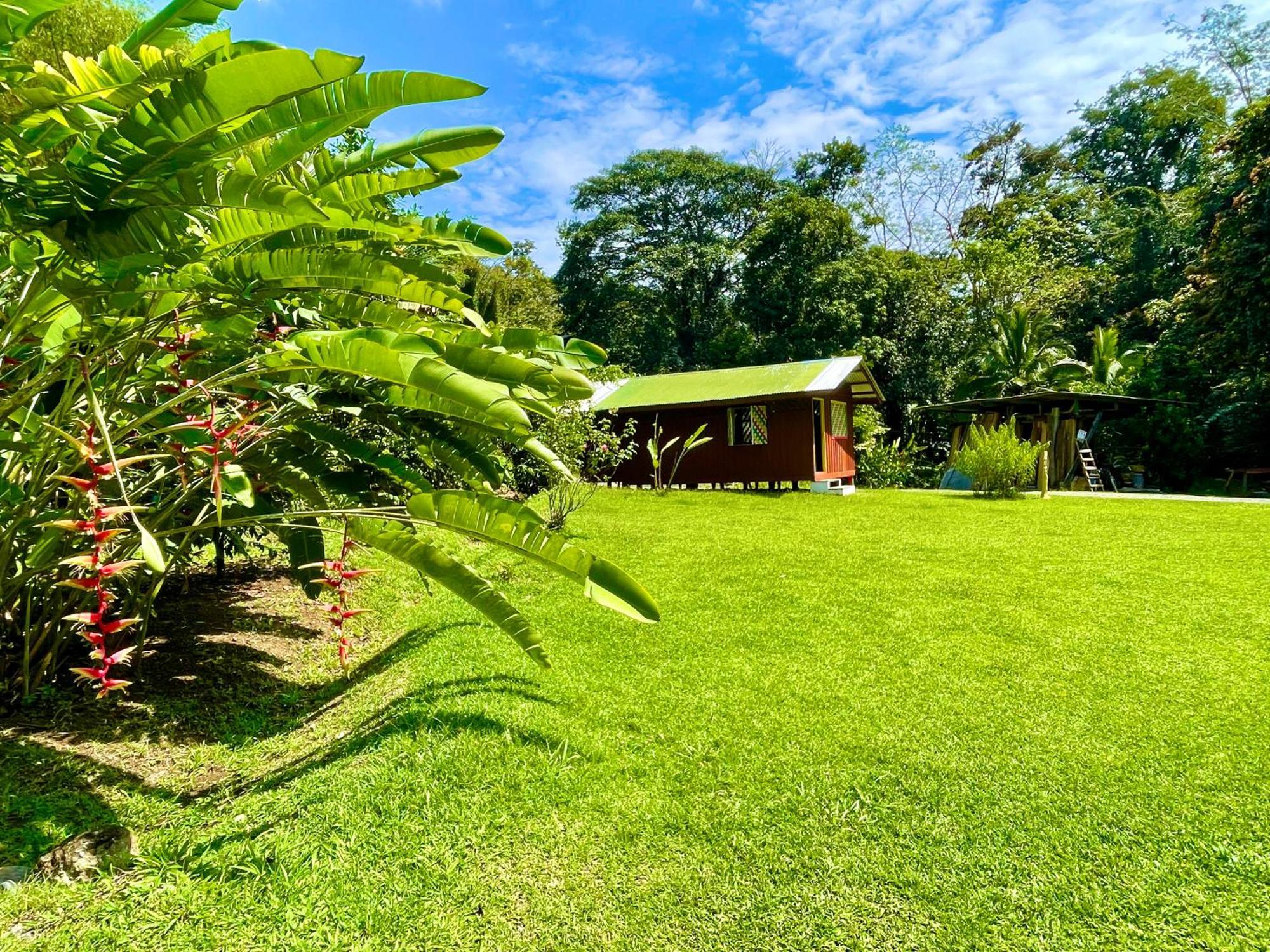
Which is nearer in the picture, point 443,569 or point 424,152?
point 424,152

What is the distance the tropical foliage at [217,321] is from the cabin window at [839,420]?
15036mm

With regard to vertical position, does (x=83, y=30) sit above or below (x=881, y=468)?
above

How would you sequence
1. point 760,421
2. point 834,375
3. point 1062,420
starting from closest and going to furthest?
1. point 834,375
2. point 760,421
3. point 1062,420

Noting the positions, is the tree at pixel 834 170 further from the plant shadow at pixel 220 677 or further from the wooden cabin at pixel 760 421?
the plant shadow at pixel 220 677

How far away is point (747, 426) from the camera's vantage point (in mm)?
16922

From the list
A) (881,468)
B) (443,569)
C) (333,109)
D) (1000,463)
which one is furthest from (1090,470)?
(333,109)

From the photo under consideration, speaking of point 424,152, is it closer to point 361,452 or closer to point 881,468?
point 361,452

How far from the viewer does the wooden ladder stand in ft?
59.7

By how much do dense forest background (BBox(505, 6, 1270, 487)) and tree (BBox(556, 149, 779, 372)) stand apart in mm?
114

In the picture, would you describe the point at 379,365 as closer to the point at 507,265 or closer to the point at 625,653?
the point at 625,653

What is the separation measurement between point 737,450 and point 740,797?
47.4 feet

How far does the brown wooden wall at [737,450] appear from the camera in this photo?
1605 centimetres

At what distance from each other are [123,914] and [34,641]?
6.19 feet

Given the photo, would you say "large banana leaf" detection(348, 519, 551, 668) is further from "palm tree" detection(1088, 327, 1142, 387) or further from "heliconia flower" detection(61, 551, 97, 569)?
"palm tree" detection(1088, 327, 1142, 387)
